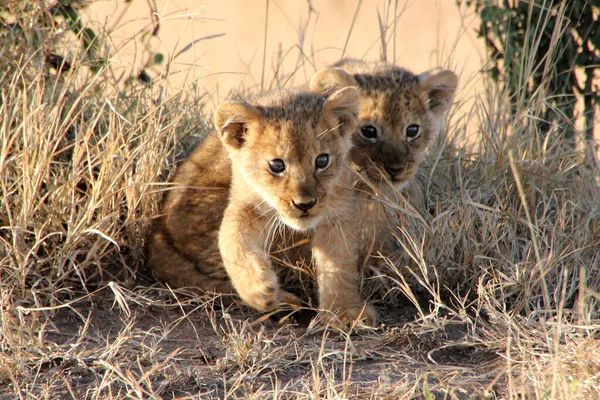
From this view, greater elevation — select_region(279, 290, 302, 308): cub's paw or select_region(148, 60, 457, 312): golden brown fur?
select_region(148, 60, 457, 312): golden brown fur

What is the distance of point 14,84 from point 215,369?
211 centimetres

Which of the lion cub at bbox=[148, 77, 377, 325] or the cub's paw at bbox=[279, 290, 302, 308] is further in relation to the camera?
the cub's paw at bbox=[279, 290, 302, 308]

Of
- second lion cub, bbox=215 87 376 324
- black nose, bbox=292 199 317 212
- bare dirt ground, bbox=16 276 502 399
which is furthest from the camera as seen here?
second lion cub, bbox=215 87 376 324

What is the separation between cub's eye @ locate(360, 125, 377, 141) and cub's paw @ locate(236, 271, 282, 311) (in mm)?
1044

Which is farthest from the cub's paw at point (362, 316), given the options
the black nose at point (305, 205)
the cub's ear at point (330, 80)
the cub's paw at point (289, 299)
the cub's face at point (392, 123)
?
the cub's ear at point (330, 80)

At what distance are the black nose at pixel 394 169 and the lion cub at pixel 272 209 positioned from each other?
0.76 ft

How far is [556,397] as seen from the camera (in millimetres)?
3090

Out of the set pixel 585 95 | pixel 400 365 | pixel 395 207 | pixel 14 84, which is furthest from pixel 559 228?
pixel 14 84

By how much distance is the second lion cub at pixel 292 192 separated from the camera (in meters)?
4.12

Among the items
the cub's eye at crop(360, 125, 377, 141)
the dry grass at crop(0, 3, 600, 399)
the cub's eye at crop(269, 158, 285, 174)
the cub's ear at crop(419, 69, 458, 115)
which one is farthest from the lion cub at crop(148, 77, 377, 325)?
the cub's ear at crop(419, 69, 458, 115)

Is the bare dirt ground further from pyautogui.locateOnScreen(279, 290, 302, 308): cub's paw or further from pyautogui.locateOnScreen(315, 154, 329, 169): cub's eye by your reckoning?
pyautogui.locateOnScreen(315, 154, 329, 169): cub's eye

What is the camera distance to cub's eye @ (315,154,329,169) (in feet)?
13.8

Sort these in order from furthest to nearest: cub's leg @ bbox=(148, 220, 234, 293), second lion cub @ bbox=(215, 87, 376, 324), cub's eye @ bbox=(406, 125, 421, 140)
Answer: cub's eye @ bbox=(406, 125, 421, 140) → cub's leg @ bbox=(148, 220, 234, 293) → second lion cub @ bbox=(215, 87, 376, 324)

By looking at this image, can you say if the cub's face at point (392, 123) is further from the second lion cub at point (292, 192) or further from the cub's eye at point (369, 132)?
the second lion cub at point (292, 192)
